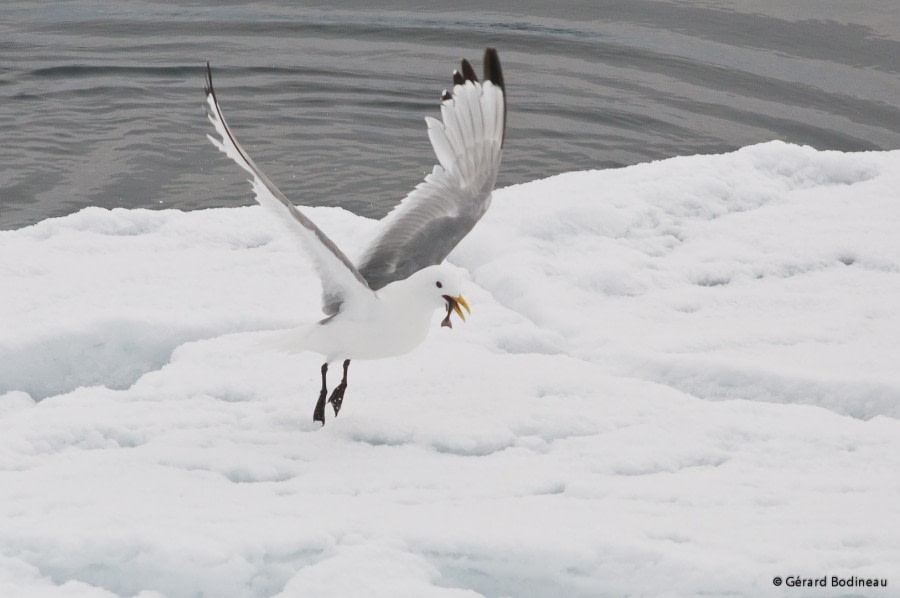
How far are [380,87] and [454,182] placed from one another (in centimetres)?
586

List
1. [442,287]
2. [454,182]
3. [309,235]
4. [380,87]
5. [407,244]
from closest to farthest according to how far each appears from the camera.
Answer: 1. [309,235]
2. [442,287]
3. [407,244]
4. [454,182]
5. [380,87]

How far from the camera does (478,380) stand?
14.9 ft

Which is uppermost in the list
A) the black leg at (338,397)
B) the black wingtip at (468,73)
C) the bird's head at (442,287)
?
the black wingtip at (468,73)

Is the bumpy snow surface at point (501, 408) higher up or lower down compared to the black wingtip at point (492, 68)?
lower down

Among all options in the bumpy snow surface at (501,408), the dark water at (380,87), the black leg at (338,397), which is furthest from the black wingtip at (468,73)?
the dark water at (380,87)

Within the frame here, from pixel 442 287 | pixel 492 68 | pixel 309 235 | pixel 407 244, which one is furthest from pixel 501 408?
pixel 492 68

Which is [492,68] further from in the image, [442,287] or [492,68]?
[442,287]

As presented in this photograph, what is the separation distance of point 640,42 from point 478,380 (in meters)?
8.24

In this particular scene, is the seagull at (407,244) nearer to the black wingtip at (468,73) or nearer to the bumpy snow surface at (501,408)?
the black wingtip at (468,73)

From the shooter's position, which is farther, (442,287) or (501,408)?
(501,408)

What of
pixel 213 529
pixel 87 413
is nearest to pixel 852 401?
pixel 213 529

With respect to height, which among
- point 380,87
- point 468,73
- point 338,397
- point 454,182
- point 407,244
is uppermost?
point 468,73

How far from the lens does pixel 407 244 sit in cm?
479

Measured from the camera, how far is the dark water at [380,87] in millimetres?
8984
